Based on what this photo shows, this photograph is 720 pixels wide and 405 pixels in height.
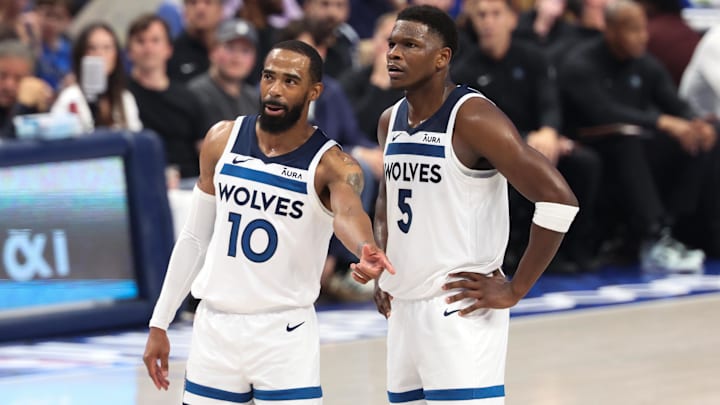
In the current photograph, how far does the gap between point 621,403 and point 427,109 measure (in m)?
2.72

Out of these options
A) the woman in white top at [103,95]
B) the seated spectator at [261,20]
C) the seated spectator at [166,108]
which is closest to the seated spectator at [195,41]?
the seated spectator at [261,20]

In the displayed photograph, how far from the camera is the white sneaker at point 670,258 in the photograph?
1088 centimetres

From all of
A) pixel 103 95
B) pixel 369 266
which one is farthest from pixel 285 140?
pixel 103 95

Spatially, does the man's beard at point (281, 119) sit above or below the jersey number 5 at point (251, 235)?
above

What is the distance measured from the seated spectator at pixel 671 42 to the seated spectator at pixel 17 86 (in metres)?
5.80

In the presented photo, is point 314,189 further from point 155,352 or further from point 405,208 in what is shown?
point 155,352

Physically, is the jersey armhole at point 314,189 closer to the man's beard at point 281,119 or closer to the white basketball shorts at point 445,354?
the man's beard at point 281,119

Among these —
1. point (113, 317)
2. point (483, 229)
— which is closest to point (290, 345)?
point (483, 229)

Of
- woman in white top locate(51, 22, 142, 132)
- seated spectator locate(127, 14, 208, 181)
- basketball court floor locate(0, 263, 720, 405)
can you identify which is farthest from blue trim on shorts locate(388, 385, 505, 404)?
seated spectator locate(127, 14, 208, 181)

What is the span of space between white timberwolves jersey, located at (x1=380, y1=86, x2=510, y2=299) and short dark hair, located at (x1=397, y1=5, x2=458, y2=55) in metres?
0.18

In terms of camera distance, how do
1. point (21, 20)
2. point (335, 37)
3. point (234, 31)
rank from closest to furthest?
point (234, 31) → point (21, 20) → point (335, 37)

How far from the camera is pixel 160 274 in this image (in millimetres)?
8602

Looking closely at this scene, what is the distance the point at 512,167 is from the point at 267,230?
829mm

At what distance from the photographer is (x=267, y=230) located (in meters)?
4.43
